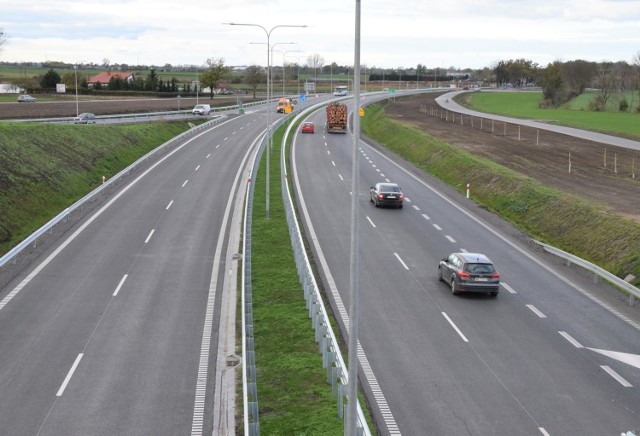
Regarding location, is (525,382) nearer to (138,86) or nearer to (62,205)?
(62,205)

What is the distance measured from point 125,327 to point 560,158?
1781 inches

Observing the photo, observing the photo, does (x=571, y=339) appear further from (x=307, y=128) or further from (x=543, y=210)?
(x=307, y=128)

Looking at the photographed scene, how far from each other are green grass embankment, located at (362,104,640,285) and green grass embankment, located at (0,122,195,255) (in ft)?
77.0

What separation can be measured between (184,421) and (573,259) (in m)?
17.8

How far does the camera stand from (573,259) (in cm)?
2783

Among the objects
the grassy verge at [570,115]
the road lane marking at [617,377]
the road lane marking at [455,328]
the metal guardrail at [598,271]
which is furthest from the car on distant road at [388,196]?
the grassy verge at [570,115]

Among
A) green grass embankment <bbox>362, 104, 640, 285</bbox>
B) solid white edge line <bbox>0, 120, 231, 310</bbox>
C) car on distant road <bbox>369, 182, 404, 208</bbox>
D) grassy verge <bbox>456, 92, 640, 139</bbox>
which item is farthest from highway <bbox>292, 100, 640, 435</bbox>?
grassy verge <bbox>456, 92, 640, 139</bbox>

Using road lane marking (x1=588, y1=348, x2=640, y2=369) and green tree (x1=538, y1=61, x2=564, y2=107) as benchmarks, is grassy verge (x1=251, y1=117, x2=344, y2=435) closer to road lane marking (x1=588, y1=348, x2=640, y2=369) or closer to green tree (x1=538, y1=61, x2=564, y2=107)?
road lane marking (x1=588, y1=348, x2=640, y2=369)

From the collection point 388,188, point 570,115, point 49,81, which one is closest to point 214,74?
point 49,81

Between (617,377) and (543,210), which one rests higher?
(543,210)

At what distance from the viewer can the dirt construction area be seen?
137 ft

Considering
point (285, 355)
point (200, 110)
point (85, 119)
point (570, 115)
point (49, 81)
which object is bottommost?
point (285, 355)

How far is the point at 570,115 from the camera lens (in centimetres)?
11144

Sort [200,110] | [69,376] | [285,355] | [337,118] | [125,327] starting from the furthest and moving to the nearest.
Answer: [200,110] < [337,118] < [125,327] < [285,355] < [69,376]
